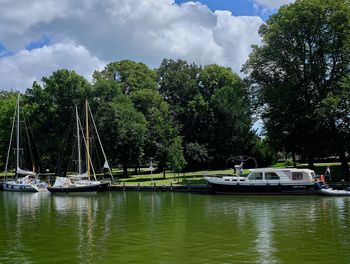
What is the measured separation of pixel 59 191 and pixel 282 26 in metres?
32.7

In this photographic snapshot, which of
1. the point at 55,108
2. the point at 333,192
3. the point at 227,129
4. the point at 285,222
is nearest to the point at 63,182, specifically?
the point at 55,108

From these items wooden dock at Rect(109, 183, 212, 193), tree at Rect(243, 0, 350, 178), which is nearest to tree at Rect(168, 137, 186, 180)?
wooden dock at Rect(109, 183, 212, 193)

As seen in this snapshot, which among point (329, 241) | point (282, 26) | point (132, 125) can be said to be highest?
point (282, 26)

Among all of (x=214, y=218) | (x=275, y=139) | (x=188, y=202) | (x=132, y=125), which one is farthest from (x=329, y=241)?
(x=132, y=125)

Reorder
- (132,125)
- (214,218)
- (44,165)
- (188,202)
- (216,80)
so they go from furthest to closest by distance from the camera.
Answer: (216,80) < (44,165) < (132,125) < (188,202) < (214,218)

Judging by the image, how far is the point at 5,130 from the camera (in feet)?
265

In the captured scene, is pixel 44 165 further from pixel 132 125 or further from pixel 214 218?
pixel 214 218

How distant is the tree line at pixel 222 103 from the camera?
186 feet

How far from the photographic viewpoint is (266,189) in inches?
1882

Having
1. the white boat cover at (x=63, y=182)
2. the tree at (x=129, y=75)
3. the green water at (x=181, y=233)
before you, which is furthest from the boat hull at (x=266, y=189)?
the tree at (x=129, y=75)

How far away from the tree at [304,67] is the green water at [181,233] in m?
18.4

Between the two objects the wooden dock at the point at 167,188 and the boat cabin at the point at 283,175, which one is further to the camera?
the wooden dock at the point at 167,188

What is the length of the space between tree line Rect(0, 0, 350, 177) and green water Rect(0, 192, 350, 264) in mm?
19498

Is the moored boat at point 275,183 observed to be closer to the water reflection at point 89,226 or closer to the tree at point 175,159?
the water reflection at point 89,226
